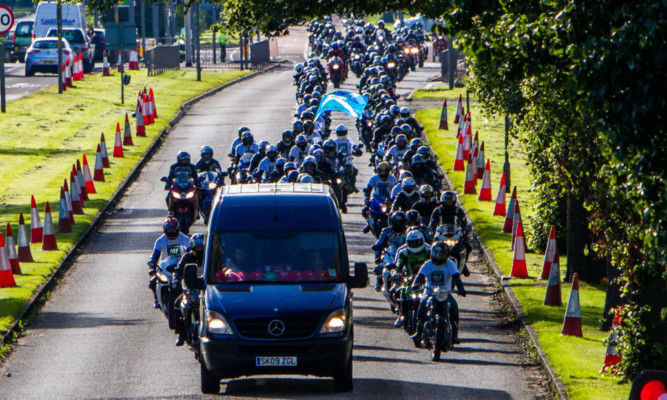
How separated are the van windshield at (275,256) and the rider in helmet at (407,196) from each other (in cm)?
718

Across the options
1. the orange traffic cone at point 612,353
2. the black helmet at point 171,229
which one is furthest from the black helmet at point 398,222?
the orange traffic cone at point 612,353

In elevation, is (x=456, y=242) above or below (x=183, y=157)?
below

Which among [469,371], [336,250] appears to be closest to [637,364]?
[469,371]

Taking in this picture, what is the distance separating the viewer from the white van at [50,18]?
61.6m

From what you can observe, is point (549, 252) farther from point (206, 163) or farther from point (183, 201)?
point (206, 163)

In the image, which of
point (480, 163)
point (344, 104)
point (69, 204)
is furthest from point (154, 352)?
point (344, 104)

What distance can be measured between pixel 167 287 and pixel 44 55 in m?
40.7

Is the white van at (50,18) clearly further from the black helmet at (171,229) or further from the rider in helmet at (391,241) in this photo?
the black helmet at (171,229)

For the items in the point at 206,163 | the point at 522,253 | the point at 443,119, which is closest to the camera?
the point at 522,253

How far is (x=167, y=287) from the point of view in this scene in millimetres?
16359

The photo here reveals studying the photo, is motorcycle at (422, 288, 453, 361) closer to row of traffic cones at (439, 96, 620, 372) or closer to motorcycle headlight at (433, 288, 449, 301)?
motorcycle headlight at (433, 288, 449, 301)

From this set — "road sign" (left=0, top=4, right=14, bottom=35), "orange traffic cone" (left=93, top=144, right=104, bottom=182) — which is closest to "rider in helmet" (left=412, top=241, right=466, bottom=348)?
"orange traffic cone" (left=93, top=144, right=104, bottom=182)

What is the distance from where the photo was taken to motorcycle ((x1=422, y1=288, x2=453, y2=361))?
1512cm

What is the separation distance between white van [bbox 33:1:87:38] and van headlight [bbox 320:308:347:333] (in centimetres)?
5058
